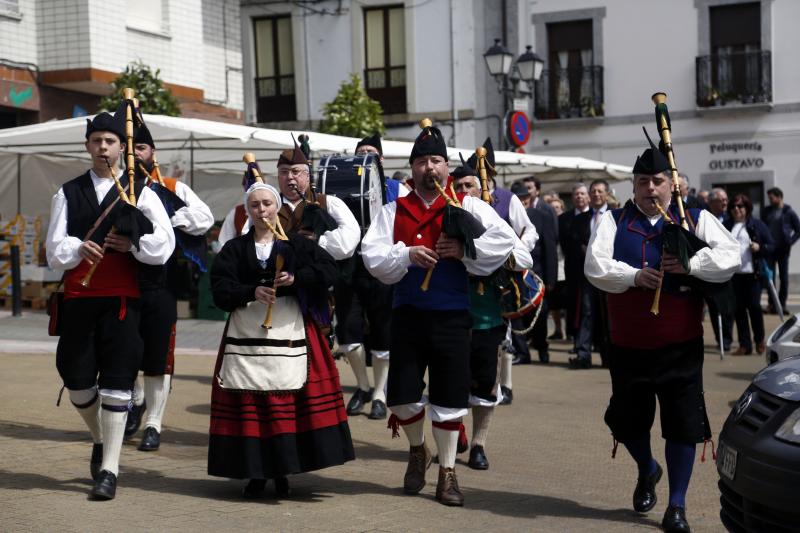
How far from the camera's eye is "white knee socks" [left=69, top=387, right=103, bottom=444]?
7.19 metres

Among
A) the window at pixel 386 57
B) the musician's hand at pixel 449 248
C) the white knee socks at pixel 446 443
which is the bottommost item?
the white knee socks at pixel 446 443

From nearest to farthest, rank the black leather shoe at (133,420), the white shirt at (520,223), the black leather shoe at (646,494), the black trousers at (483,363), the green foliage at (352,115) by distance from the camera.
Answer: the black leather shoe at (646,494), the black trousers at (483,363), the black leather shoe at (133,420), the white shirt at (520,223), the green foliage at (352,115)

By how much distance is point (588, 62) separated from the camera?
29250 mm

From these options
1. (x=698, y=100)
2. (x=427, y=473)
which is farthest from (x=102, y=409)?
(x=698, y=100)

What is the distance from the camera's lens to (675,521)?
622 centimetres

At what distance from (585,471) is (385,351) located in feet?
7.75

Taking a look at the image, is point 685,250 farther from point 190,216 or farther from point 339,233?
point 190,216

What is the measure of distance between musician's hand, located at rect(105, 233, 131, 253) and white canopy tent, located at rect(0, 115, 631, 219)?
7.93 m

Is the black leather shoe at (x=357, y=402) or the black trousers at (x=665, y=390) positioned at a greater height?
the black trousers at (x=665, y=390)

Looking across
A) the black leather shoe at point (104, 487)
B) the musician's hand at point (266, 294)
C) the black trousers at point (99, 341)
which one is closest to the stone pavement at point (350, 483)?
the black leather shoe at point (104, 487)

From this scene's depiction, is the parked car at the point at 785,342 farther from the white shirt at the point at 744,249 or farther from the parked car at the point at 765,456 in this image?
the white shirt at the point at 744,249

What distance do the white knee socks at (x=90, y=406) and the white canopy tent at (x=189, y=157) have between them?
7732mm

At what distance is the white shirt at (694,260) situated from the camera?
6289 millimetres

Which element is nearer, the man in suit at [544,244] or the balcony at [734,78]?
the man in suit at [544,244]
